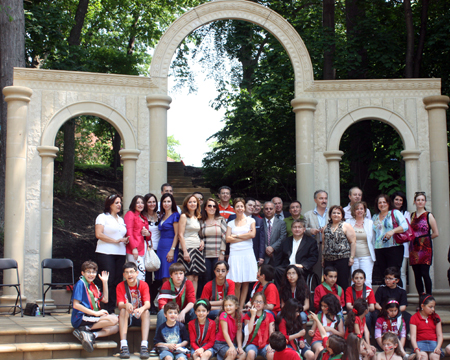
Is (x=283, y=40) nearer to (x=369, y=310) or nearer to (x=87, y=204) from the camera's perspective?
(x=369, y=310)

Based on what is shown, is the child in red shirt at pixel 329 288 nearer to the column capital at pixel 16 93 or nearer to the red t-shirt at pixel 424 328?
the red t-shirt at pixel 424 328

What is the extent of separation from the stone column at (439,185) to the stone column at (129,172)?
5.03 meters

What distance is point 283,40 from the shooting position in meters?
9.09

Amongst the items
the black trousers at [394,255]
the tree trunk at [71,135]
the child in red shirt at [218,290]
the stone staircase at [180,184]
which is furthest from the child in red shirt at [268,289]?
the tree trunk at [71,135]

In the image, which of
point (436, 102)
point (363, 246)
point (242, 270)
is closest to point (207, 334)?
point (242, 270)

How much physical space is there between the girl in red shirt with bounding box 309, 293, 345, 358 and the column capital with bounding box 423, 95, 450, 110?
4.43 meters

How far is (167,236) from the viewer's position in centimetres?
727

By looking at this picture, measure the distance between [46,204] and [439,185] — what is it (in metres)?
6.53

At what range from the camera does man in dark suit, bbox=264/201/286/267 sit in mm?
7484

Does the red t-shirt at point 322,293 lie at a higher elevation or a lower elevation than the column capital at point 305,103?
lower

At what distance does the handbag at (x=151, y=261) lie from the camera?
277 inches

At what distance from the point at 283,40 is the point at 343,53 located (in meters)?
3.53

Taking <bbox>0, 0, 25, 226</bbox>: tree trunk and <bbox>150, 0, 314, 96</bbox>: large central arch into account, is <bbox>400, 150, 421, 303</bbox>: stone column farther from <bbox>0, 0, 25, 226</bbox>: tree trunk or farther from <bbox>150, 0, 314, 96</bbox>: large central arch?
<bbox>0, 0, 25, 226</bbox>: tree trunk

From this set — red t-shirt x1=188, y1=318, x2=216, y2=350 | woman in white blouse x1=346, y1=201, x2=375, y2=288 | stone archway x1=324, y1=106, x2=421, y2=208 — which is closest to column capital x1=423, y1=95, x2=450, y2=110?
stone archway x1=324, y1=106, x2=421, y2=208
